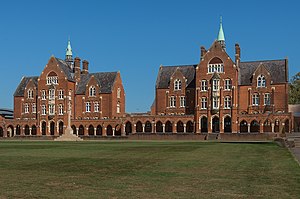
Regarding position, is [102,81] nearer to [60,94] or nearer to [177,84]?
[60,94]

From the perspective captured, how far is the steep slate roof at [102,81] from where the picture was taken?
87.4 meters

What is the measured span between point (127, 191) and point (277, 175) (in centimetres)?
636

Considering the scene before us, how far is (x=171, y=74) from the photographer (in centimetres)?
8538

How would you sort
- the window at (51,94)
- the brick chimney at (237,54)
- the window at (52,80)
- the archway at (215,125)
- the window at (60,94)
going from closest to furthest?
the archway at (215,125)
the brick chimney at (237,54)
the window at (60,94)
the window at (51,94)
the window at (52,80)

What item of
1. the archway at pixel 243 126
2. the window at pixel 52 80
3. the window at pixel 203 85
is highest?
the window at pixel 52 80

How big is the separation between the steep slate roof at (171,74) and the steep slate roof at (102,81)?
9862 millimetres

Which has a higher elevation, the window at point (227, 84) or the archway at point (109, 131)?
the window at point (227, 84)

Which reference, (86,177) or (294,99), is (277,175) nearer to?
(86,177)

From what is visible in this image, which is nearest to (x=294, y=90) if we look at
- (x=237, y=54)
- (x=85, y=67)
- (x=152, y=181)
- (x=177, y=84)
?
(x=237, y=54)

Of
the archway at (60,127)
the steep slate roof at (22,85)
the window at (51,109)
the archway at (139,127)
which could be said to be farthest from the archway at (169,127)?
the steep slate roof at (22,85)

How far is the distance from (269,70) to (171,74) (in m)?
19.5

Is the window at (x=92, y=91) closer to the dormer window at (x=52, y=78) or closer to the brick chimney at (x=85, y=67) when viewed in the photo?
the dormer window at (x=52, y=78)

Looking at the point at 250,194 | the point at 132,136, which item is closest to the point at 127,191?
the point at 250,194

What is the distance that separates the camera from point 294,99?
96375 millimetres
